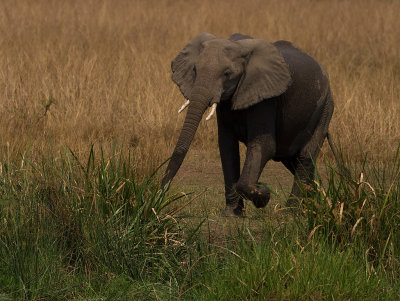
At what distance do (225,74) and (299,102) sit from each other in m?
0.84

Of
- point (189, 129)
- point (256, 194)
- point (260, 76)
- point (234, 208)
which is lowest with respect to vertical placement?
point (234, 208)

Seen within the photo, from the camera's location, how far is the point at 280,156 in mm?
6992

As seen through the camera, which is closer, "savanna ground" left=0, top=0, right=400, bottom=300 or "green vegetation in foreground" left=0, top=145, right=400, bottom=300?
"green vegetation in foreground" left=0, top=145, right=400, bottom=300

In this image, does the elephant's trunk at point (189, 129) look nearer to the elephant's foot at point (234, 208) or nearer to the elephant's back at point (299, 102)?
the elephant's foot at point (234, 208)

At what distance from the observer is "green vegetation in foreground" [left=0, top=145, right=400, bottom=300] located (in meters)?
4.11

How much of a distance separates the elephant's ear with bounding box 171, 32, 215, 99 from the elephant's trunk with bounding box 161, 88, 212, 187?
1.12ft

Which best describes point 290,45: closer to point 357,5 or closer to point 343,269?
point 343,269

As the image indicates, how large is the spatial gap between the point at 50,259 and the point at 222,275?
87 cm

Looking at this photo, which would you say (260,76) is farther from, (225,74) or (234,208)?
(234,208)

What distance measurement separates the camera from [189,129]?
5.76 m

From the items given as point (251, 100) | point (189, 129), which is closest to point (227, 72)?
point (251, 100)

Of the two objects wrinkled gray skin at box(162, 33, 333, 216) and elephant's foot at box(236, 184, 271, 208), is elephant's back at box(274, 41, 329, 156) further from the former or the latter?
elephant's foot at box(236, 184, 271, 208)

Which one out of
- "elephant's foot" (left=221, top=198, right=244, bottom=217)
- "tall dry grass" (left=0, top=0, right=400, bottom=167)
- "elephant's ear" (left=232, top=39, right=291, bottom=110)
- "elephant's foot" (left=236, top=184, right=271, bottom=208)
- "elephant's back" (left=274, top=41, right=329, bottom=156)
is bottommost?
"tall dry grass" (left=0, top=0, right=400, bottom=167)

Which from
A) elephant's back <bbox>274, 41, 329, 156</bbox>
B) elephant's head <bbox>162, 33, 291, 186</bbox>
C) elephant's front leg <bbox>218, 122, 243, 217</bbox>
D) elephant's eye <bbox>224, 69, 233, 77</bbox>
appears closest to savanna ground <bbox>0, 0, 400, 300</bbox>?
elephant's front leg <bbox>218, 122, 243, 217</bbox>
